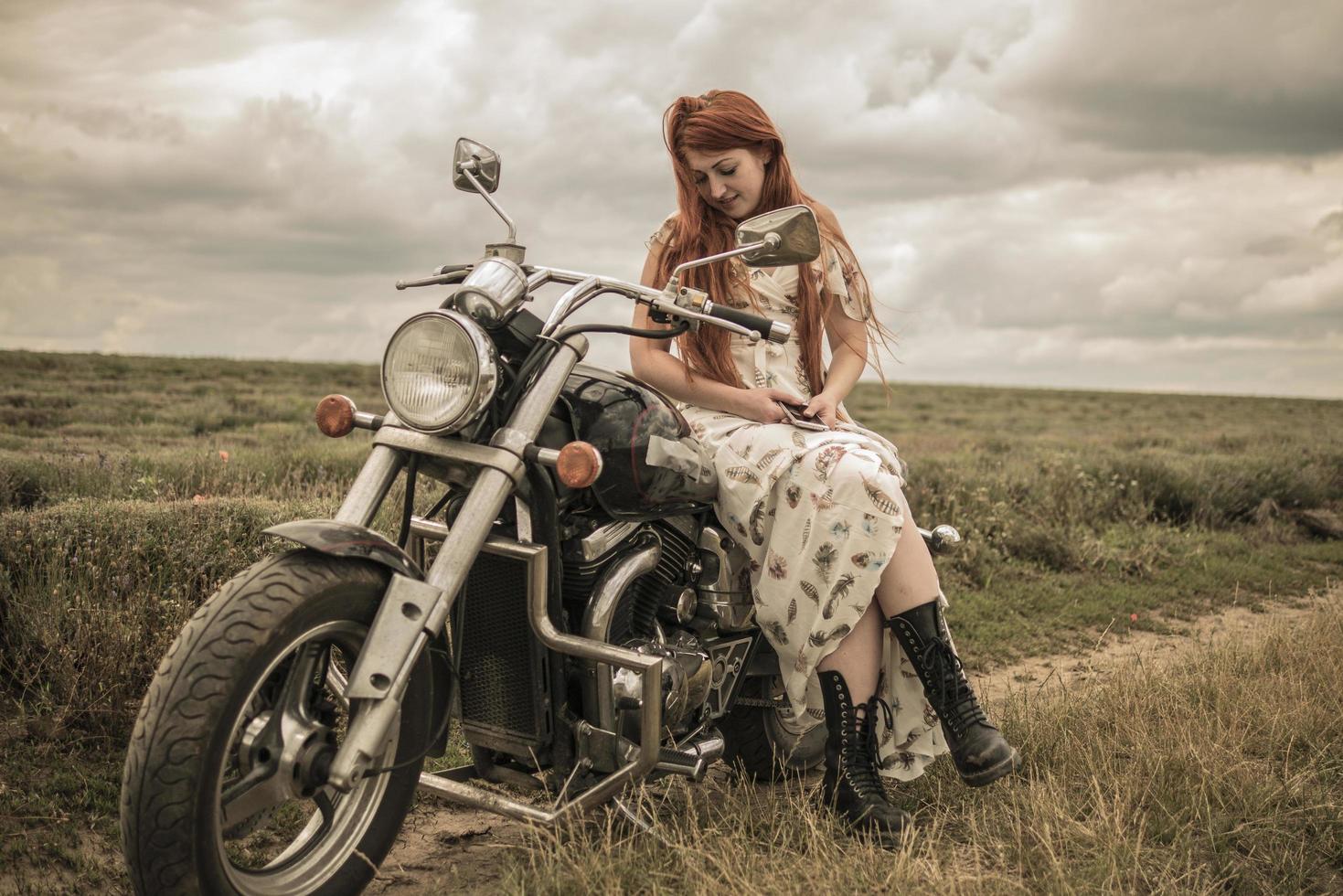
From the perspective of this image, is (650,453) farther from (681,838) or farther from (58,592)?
(58,592)

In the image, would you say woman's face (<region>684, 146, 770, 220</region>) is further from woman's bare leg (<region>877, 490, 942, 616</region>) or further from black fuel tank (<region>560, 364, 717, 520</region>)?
woman's bare leg (<region>877, 490, 942, 616</region>)

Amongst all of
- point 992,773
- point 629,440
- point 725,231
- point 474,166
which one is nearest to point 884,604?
point 992,773

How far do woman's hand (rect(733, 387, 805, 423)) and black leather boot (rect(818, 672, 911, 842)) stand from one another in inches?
31.7

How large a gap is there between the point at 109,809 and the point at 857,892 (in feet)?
7.57

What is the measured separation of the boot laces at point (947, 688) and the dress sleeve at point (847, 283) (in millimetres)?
1226

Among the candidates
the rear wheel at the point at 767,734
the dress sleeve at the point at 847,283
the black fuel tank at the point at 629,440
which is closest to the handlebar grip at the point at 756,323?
the black fuel tank at the point at 629,440

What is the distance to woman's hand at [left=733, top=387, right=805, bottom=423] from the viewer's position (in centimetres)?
332

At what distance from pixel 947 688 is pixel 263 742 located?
1936 millimetres

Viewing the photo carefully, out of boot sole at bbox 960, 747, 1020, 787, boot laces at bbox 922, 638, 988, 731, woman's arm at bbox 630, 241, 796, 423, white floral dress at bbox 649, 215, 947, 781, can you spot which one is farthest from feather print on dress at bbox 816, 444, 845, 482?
boot sole at bbox 960, 747, 1020, 787

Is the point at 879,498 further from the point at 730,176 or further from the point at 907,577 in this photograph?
the point at 730,176

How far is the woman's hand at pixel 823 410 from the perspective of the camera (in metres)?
3.41

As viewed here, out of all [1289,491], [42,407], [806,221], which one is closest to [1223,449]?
[1289,491]

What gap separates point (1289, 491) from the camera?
10680 mm

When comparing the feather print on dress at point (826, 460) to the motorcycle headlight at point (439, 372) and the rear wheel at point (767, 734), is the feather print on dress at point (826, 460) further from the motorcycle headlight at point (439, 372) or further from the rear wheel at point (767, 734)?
the motorcycle headlight at point (439, 372)
